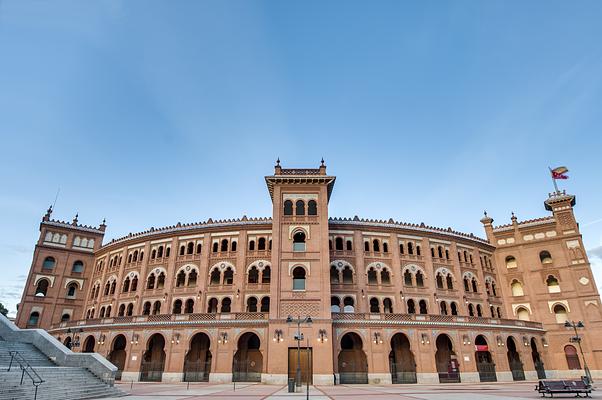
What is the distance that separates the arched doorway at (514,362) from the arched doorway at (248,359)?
85.0 feet

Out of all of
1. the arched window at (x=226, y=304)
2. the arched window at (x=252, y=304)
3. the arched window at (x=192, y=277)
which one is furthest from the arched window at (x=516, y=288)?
the arched window at (x=192, y=277)

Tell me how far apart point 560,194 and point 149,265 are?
176ft

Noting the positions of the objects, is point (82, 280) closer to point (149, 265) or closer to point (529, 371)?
point (149, 265)

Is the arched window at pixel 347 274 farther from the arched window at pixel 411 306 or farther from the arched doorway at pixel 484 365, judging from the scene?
the arched doorway at pixel 484 365

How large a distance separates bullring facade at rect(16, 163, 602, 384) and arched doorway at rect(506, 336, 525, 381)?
0.13 metres

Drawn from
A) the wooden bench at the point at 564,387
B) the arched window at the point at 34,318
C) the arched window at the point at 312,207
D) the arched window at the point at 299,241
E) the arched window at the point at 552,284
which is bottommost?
the wooden bench at the point at 564,387

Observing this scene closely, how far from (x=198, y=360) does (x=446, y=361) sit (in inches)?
991

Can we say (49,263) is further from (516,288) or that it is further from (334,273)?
(516,288)

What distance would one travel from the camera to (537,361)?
40.1 meters

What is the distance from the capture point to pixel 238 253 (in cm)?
3938

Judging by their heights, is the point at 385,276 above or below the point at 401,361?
above

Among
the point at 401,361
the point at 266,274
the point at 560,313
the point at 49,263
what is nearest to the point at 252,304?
the point at 266,274

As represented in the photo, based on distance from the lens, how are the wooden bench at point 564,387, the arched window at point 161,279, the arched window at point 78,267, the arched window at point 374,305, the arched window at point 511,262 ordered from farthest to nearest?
the arched window at point 78,267 < the arched window at point 511,262 < the arched window at point 161,279 < the arched window at point 374,305 < the wooden bench at point 564,387

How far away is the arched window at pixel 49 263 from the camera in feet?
153
